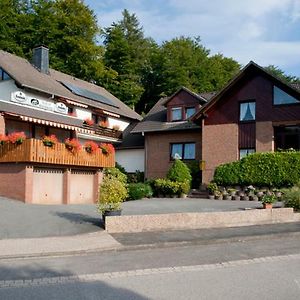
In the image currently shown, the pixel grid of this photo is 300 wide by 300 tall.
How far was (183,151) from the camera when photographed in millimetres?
34188

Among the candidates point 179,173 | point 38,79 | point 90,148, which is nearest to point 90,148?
point 90,148

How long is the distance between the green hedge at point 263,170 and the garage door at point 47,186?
35.0 feet

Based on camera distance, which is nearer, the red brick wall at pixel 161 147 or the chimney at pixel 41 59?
the red brick wall at pixel 161 147

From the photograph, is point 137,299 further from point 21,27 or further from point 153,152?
point 21,27

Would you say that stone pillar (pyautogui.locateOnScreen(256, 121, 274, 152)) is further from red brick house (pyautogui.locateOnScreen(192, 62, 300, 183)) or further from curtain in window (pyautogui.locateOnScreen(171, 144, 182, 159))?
curtain in window (pyautogui.locateOnScreen(171, 144, 182, 159))

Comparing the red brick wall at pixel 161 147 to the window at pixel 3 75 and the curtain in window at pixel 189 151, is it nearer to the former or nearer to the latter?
the curtain in window at pixel 189 151

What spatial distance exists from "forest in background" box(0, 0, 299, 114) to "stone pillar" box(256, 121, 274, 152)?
1032 inches

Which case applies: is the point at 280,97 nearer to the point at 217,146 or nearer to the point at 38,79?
the point at 217,146

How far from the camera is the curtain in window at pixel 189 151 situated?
33.8 metres

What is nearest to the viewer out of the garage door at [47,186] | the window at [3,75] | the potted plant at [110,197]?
the potted plant at [110,197]

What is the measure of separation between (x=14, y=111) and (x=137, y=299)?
2081 centimetres

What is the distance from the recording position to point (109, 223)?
1475 centimetres

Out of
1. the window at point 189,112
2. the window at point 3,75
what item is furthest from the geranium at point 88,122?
the window at point 189,112

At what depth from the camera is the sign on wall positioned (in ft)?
89.7
